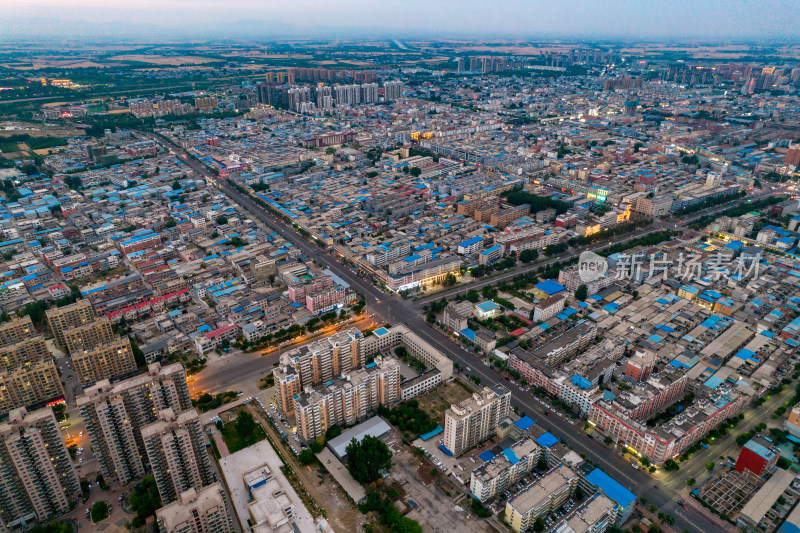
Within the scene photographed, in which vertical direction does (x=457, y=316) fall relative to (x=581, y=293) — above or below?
above

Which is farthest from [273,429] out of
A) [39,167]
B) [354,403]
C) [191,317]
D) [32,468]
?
[39,167]

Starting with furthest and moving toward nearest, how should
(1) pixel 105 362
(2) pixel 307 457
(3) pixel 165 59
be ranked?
(3) pixel 165 59 → (1) pixel 105 362 → (2) pixel 307 457

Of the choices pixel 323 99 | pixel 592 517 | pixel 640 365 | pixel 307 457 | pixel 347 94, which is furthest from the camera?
pixel 347 94

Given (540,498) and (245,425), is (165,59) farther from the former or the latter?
(540,498)

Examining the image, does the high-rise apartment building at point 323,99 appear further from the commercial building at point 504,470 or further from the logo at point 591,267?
the commercial building at point 504,470

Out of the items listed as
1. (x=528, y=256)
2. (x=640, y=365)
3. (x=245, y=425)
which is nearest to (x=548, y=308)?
(x=640, y=365)

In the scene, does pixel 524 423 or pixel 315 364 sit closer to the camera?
pixel 524 423

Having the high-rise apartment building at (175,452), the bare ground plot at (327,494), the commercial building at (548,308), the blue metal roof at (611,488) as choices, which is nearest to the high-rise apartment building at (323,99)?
the commercial building at (548,308)
